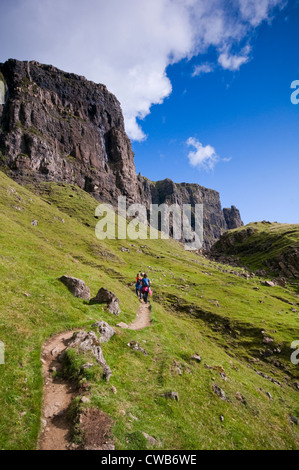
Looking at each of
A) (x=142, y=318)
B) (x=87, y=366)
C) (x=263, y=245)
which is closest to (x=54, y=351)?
(x=87, y=366)

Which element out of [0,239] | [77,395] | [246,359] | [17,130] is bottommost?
[246,359]

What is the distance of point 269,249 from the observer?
508 ft

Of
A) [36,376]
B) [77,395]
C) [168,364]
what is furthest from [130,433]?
[168,364]

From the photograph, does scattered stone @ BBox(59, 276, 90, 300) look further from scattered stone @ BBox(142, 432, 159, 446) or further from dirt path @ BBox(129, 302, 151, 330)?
scattered stone @ BBox(142, 432, 159, 446)

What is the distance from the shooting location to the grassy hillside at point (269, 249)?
425 ft

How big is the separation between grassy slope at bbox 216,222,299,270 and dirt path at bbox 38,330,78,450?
148188mm

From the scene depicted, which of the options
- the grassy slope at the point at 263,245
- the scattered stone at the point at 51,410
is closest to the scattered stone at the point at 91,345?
the scattered stone at the point at 51,410

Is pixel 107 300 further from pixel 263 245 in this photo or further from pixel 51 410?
pixel 263 245

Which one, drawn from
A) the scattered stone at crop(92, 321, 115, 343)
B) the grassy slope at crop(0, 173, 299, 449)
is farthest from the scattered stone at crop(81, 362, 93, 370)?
the scattered stone at crop(92, 321, 115, 343)

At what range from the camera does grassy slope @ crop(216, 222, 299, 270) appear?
469 feet

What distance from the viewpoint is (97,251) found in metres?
83.1
